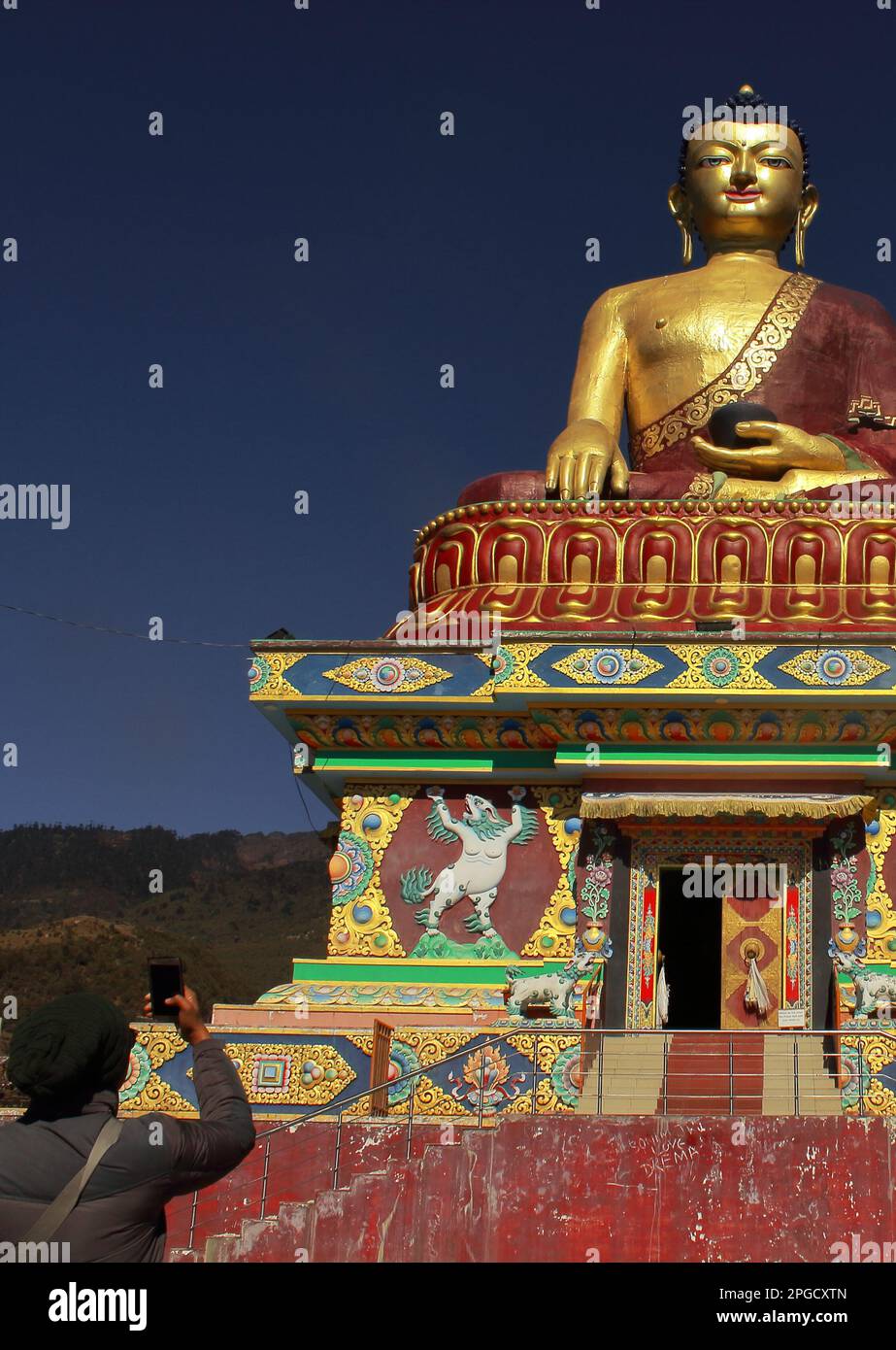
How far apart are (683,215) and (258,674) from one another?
8614 millimetres

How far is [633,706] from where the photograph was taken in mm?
11055

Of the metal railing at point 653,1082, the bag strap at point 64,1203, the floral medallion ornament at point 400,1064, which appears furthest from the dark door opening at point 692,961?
the bag strap at point 64,1203

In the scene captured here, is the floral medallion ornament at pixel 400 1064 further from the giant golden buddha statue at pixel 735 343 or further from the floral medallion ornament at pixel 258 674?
the giant golden buddha statue at pixel 735 343

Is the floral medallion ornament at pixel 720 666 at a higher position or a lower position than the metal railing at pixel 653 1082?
higher

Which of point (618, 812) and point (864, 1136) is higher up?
point (618, 812)

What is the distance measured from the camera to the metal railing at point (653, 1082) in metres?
8.42

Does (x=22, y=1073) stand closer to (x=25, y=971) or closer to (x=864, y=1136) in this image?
(x=864, y=1136)

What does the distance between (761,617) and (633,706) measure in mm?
1673

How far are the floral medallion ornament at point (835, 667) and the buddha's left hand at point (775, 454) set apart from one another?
2.99 m

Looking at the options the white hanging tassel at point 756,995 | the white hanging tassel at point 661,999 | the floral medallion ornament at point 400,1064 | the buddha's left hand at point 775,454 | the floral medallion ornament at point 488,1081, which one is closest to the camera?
the floral medallion ornament at point 488,1081

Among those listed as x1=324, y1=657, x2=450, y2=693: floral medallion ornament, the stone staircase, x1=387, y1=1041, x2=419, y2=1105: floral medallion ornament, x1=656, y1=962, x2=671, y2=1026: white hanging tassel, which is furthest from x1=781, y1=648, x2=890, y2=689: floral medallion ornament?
x1=387, y1=1041, x2=419, y2=1105: floral medallion ornament

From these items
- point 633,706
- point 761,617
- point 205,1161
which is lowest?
point 205,1161

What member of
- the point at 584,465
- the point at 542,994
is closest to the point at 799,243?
the point at 584,465
